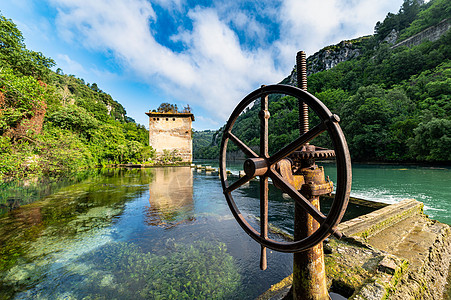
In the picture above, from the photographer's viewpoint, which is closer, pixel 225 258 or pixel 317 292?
pixel 317 292

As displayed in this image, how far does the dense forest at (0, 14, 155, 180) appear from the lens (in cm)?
509

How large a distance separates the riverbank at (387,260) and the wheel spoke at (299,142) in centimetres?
157

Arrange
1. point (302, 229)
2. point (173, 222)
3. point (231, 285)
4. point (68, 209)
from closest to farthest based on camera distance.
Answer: point (302, 229), point (231, 285), point (173, 222), point (68, 209)

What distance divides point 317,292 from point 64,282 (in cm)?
346

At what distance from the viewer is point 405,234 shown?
352cm

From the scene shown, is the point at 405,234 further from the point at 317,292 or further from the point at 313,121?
the point at 313,121

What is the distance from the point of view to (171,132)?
2745 centimetres

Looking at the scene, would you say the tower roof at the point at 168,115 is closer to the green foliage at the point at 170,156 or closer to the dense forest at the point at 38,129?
the dense forest at the point at 38,129

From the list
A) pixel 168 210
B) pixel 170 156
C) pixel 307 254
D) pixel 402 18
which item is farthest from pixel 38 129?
pixel 402 18

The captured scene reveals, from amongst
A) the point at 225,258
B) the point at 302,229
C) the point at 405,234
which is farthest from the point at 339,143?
the point at 405,234

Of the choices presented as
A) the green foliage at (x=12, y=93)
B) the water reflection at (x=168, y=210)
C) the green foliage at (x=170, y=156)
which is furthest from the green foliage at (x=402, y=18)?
the green foliage at (x=12, y=93)

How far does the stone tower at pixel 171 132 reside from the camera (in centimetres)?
2705

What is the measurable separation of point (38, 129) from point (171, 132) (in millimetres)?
20392

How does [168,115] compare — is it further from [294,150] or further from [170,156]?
[294,150]
